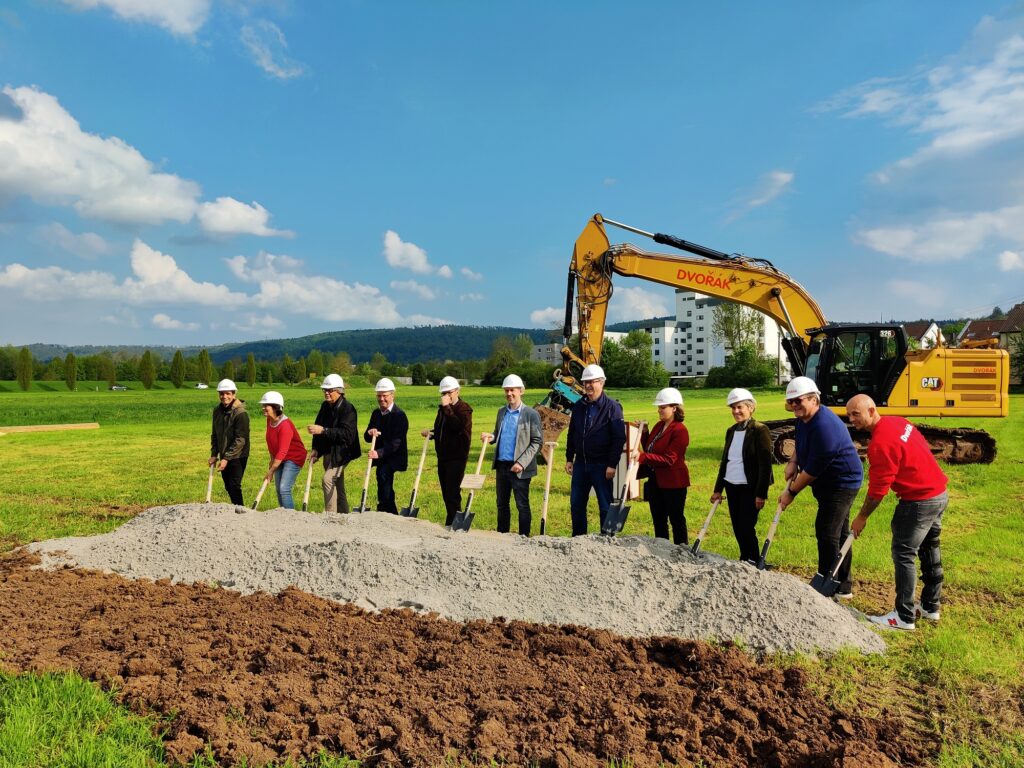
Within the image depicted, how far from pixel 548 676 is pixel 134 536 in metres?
4.96

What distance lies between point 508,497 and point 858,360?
8.72 m

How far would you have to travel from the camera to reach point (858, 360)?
12.9 metres

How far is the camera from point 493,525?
348 inches

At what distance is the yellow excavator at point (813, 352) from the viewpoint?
41.8 ft

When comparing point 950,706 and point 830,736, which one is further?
point 950,706

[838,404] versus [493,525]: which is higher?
[838,404]

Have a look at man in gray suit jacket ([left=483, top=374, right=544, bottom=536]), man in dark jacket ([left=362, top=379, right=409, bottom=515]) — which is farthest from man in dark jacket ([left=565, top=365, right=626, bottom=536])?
man in dark jacket ([left=362, top=379, right=409, bottom=515])

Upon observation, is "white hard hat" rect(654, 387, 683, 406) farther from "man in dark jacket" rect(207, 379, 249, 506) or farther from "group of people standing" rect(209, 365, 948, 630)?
"man in dark jacket" rect(207, 379, 249, 506)

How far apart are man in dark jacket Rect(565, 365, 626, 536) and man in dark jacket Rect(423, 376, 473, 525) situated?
4.00 ft

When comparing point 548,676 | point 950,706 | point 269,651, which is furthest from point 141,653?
point 950,706

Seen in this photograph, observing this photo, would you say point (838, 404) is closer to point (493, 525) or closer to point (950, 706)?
point (493, 525)

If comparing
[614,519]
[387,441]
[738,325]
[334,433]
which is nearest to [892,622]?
[614,519]

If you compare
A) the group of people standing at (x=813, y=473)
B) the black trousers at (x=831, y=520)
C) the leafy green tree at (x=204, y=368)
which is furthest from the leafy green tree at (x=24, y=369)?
the black trousers at (x=831, y=520)

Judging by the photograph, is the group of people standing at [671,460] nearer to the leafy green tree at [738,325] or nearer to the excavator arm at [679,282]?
the excavator arm at [679,282]
